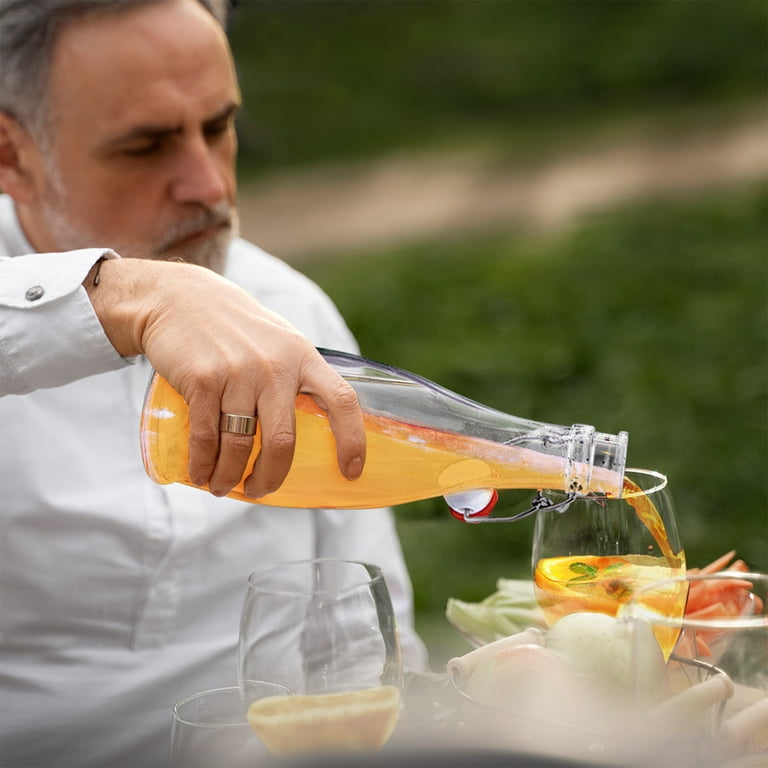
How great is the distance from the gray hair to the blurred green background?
75 cm

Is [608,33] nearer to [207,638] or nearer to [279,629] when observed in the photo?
[207,638]

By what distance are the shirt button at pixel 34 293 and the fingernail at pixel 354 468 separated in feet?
1.13

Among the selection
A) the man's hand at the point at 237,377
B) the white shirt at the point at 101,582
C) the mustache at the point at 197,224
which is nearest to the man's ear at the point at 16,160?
the mustache at the point at 197,224

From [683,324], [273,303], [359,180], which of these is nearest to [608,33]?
[359,180]

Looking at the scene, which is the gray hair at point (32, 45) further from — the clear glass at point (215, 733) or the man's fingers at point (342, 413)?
the clear glass at point (215, 733)

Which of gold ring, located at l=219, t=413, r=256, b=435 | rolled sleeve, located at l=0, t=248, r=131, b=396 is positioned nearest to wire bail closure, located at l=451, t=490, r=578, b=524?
gold ring, located at l=219, t=413, r=256, b=435

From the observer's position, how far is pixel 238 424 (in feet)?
3.03

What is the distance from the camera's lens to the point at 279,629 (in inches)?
32.3

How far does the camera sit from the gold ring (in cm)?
92

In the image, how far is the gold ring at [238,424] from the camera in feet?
3.03

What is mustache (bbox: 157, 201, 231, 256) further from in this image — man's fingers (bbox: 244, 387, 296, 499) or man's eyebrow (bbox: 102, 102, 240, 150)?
man's fingers (bbox: 244, 387, 296, 499)

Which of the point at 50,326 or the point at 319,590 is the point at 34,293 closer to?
the point at 50,326

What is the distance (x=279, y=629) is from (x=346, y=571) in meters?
0.10

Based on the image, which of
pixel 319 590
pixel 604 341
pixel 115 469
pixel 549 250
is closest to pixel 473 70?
pixel 549 250
